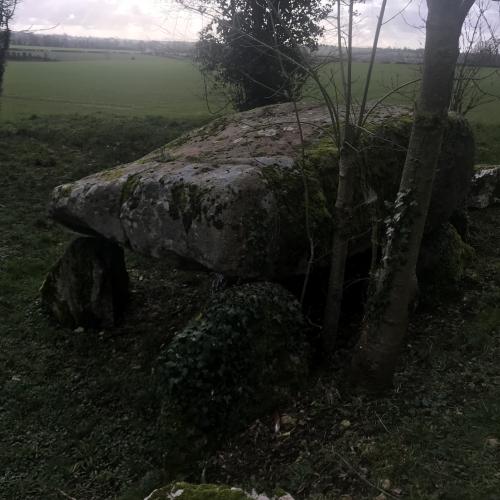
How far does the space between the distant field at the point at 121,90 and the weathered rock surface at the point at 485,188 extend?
360 cm

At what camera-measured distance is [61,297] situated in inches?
282

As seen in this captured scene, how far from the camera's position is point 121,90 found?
30.4 metres

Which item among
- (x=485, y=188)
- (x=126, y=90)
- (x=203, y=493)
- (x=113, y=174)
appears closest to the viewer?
(x=203, y=493)

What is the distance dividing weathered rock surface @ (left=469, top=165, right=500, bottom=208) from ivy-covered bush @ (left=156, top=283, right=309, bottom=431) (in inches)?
237

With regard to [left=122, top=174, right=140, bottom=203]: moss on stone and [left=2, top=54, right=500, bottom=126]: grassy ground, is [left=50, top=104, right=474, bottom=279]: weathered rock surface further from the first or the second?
[left=2, top=54, right=500, bottom=126]: grassy ground

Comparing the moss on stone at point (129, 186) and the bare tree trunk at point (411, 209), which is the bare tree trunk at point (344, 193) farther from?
the moss on stone at point (129, 186)

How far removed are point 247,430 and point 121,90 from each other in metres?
28.7

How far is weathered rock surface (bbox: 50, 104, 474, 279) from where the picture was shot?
548 centimetres

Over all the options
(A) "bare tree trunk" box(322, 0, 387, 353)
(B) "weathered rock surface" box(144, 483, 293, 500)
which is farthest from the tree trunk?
(B) "weathered rock surface" box(144, 483, 293, 500)

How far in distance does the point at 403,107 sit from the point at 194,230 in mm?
4199

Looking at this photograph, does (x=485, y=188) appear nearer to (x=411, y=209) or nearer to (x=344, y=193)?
(x=344, y=193)

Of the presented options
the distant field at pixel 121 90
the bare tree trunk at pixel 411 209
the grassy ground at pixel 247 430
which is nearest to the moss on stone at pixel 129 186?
the grassy ground at pixel 247 430

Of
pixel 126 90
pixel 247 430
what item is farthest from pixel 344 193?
pixel 126 90

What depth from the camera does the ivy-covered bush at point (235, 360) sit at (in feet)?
15.0
